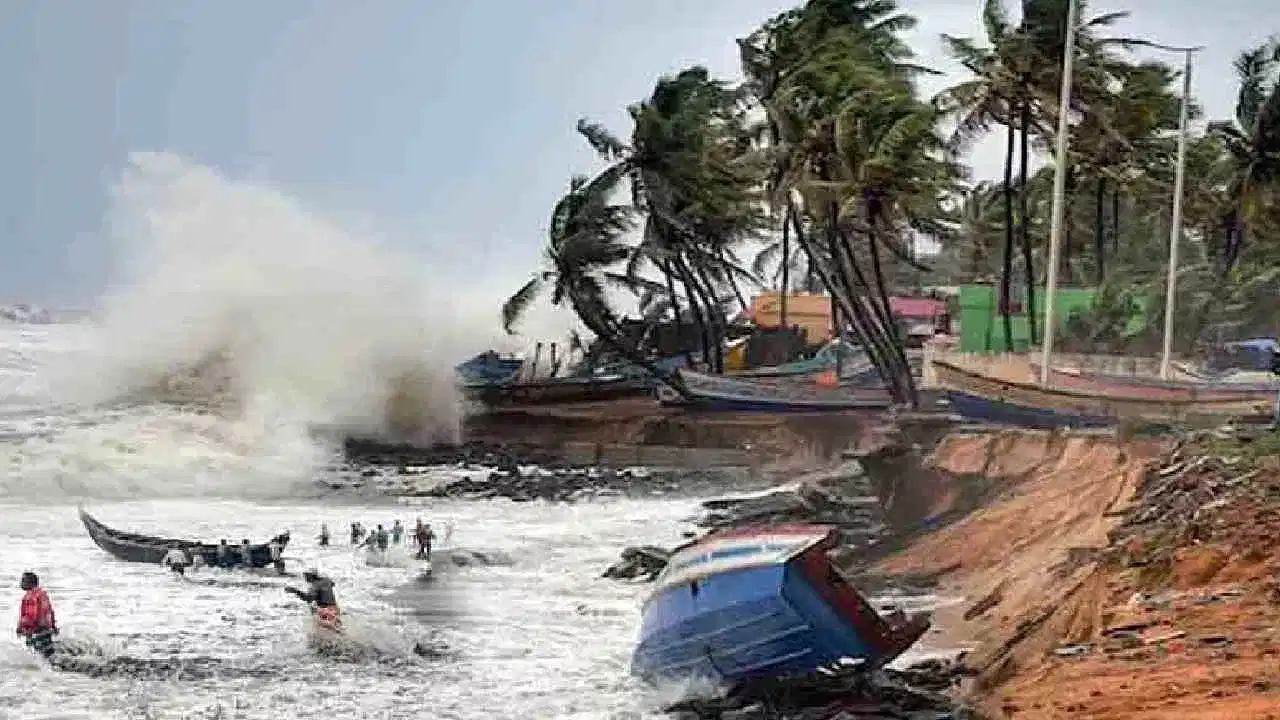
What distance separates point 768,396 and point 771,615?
80.7ft

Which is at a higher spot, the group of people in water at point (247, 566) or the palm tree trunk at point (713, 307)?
the palm tree trunk at point (713, 307)

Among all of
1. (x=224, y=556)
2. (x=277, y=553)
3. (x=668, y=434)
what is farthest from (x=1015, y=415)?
(x=668, y=434)

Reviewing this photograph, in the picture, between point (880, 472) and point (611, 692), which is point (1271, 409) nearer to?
point (880, 472)

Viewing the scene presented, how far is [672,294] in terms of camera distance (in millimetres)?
43375

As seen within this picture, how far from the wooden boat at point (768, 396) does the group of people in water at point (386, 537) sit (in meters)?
13.3

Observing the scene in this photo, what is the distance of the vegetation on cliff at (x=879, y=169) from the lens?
32312mm

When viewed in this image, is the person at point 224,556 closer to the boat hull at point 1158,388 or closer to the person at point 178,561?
the person at point 178,561

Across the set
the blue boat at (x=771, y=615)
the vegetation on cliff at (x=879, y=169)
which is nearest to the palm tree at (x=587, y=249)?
the vegetation on cliff at (x=879, y=169)

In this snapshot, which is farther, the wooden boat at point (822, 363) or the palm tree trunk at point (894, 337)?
the wooden boat at point (822, 363)

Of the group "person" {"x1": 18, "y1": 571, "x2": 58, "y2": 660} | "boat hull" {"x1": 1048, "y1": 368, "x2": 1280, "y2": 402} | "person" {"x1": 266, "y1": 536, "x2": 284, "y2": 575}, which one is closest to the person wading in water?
"person" {"x1": 266, "y1": 536, "x2": 284, "y2": 575}

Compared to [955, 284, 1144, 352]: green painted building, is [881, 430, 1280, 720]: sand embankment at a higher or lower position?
lower

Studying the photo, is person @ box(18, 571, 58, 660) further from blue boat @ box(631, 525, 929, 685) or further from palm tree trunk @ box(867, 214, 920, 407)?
palm tree trunk @ box(867, 214, 920, 407)

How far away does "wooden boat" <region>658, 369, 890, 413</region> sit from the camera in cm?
3594

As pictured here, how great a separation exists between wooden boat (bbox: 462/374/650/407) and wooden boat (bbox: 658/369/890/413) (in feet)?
12.3
